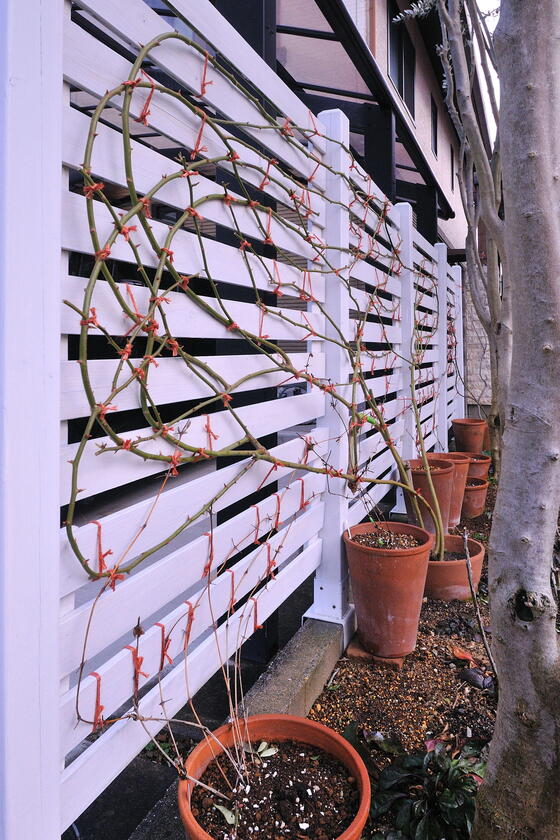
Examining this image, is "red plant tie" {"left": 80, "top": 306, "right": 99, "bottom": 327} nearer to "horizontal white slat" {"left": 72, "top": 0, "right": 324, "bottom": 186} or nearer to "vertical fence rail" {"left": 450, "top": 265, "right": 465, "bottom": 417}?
"horizontal white slat" {"left": 72, "top": 0, "right": 324, "bottom": 186}

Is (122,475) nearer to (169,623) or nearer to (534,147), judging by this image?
(169,623)

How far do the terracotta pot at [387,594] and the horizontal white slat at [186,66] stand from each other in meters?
1.58

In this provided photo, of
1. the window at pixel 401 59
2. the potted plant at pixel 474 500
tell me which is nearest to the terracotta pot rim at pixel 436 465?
the potted plant at pixel 474 500

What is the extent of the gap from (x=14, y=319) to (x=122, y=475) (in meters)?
0.49

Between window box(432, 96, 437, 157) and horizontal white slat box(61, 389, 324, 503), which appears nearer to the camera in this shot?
horizontal white slat box(61, 389, 324, 503)

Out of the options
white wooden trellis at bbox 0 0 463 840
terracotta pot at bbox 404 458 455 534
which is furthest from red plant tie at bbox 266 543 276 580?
terracotta pot at bbox 404 458 455 534

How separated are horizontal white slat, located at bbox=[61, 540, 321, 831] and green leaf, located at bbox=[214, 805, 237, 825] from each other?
0.22 m

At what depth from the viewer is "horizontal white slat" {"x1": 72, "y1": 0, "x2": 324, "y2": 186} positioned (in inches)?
54.2

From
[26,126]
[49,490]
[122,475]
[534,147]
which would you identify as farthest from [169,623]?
[534,147]

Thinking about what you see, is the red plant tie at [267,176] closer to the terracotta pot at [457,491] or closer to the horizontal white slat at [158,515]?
the horizontal white slat at [158,515]

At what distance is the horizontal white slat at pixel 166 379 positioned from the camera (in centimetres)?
124

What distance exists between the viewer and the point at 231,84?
6.32 feet

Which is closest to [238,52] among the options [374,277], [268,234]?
[268,234]

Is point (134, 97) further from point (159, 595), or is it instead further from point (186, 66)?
point (159, 595)
